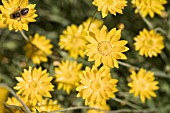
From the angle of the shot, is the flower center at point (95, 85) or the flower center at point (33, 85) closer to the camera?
the flower center at point (95, 85)

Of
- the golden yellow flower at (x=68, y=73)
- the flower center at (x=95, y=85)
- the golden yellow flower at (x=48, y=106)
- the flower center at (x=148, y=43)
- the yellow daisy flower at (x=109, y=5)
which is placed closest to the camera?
the yellow daisy flower at (x=109, y=5)

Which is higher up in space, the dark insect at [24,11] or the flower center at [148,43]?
the dark insect at [24,11]

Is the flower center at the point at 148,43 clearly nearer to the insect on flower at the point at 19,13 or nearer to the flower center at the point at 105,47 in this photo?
the flower center at the point at 105,47

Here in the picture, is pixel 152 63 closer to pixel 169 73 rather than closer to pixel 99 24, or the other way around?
pixel 169 73

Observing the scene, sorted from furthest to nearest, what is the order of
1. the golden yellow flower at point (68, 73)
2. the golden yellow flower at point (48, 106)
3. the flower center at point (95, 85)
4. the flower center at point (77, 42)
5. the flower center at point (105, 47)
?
the flower center at point (77, 42), the golden yellow flower at point (68, 73), the golden yellow flower at point (48, 106), the flower center at point (95, 85), the flower center at point (105, 47)

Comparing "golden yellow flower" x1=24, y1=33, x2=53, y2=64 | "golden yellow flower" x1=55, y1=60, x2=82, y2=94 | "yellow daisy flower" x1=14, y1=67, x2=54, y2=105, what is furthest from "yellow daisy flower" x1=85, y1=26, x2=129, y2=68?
"golden yellow flower" x1=24, y1=33, x2=53, y2=64

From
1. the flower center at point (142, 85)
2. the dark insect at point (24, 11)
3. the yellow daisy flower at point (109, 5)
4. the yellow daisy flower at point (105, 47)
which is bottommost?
the flower center at point (142, 85)

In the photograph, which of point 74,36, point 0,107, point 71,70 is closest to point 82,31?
point 74,36

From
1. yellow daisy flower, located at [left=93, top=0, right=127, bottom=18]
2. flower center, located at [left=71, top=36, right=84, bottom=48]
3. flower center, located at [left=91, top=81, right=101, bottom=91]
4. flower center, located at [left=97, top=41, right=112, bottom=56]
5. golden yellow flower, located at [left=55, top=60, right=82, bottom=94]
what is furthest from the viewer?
flower center, located at [left=71, top=36, right=84, bottom=48]

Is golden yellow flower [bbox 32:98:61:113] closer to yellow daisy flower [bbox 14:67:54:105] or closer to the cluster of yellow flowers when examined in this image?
the cluster of yellow flowers

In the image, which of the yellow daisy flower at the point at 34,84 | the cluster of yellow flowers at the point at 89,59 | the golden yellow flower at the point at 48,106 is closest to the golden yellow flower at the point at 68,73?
the cluster of yellow flowers at the point at 89,59
